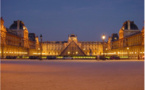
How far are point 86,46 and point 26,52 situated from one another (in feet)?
268

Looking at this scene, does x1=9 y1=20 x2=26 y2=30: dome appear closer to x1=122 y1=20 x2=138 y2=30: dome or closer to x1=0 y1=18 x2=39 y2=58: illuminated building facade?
x1=0 y1=18 x2=39 y2=58: illuminated building facade

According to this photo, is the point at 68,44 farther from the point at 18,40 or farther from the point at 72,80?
the point at 72,80

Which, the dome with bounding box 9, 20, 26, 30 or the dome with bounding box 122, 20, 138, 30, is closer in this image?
the dome with bounding box 9, 20, 26, 30

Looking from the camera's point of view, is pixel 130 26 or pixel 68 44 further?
pixel 68 44

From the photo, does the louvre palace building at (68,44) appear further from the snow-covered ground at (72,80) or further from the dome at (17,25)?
the snow-covered ground at (72,80)

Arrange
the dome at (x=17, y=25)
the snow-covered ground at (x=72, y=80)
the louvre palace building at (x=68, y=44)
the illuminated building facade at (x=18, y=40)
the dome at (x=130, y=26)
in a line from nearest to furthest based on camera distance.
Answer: the snow-covered ground at (x=72, y=80), the louvre palace building at (x=68, y=44), the illuminated building facade at (x=18, y=40), the dome at (x=17, y=25), the dome at (x=130, y=26)

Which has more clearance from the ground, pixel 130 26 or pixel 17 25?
pixel 17 25

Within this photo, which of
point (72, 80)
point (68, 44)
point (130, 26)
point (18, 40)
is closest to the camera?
point (72, 80)

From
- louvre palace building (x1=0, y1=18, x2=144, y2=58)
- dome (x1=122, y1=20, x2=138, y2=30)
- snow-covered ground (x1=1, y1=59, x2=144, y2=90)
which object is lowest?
snow-covered ground (x1=1, y1=59, x2=144, y2=90)

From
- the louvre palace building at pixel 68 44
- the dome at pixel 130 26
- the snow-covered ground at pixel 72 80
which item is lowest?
the snow-covered ground at pixel 72 80

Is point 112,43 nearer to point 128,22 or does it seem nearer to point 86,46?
point 128,22

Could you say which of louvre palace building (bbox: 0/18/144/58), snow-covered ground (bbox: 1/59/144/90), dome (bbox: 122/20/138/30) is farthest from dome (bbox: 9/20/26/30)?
snow-covered ground (bbox: 1/59/144/90)

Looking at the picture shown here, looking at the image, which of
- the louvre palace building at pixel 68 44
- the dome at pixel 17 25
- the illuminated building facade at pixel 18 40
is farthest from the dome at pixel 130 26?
the dome at pixel 17 25

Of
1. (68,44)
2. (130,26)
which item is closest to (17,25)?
(68,44)
